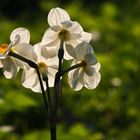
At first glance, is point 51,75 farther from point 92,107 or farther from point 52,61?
point 92,107

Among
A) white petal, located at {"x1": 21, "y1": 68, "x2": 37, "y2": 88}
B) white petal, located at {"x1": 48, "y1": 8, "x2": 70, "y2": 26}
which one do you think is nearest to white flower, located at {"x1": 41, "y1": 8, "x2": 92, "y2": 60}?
white petal, located at {"x1": 48, "y1": 8, "x2": 70, "y2": 26}

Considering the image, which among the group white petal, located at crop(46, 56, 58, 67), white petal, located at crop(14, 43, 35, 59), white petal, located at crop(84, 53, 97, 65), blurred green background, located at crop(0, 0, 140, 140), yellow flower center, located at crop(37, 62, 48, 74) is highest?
white petal, located at crop(14, 43, 35, 59)

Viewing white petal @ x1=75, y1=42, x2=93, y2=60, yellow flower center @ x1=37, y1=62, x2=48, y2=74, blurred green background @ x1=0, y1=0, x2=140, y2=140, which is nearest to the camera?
white petal @ x1=75, y1=42, x2=93, y2=60

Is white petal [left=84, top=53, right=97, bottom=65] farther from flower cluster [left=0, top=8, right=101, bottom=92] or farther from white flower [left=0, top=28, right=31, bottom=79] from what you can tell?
white flower [left=0, top=28, right=31, bottom=79]

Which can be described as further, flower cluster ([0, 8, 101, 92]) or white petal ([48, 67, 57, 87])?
white petal ([48, 67, 57, 87])

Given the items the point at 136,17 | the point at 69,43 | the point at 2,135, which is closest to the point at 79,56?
the point at 69,43

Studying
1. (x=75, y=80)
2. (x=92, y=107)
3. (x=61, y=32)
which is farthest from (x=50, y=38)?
(x=92, y=107)

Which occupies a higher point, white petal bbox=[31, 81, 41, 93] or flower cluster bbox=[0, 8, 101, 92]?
flower cluster bbox=[0, 8, 101, 92]

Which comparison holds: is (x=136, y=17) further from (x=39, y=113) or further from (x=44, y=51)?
(x=44, y=51)

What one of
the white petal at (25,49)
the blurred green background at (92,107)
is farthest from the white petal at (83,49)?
the blurred green background at (92,107)
